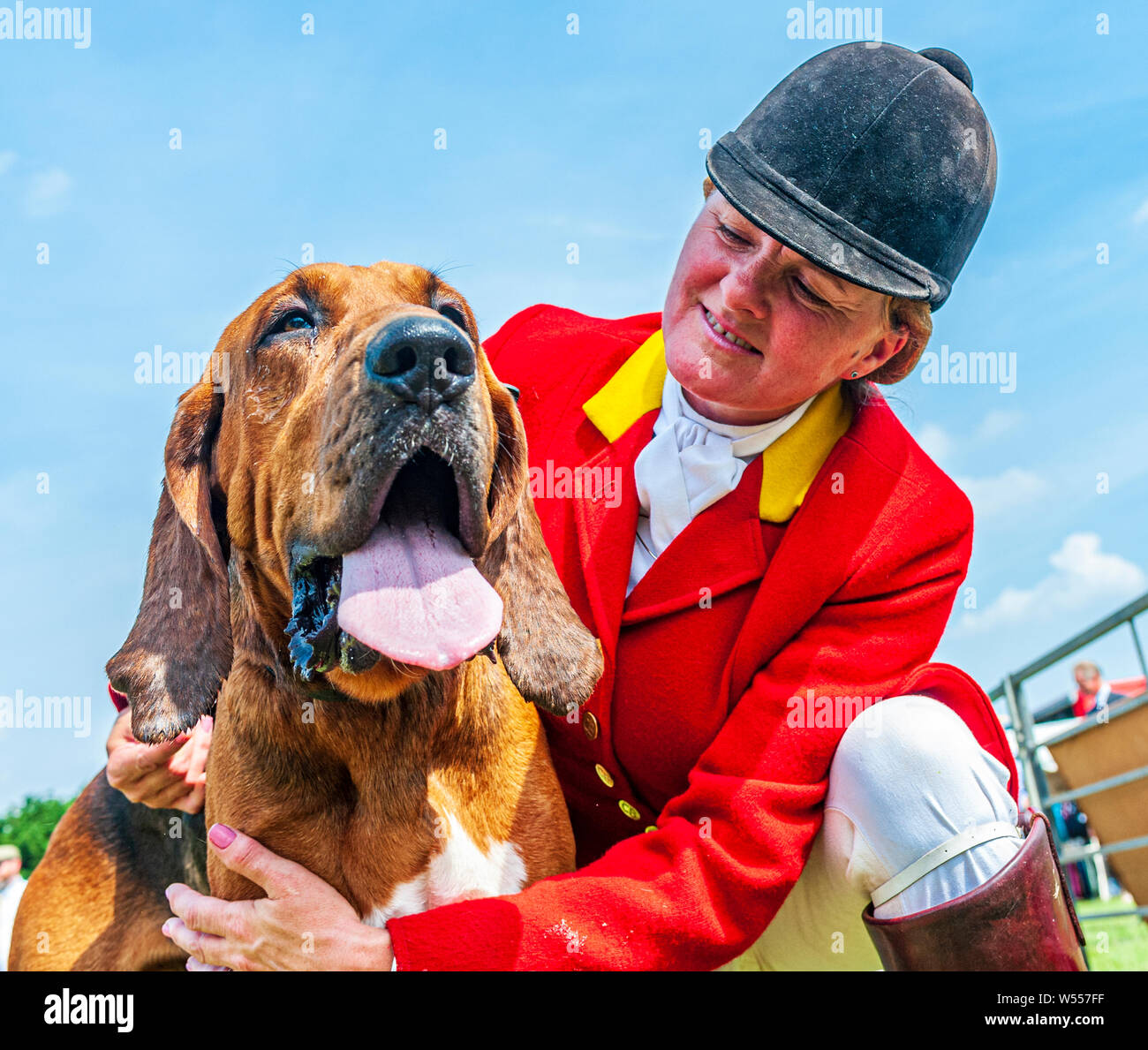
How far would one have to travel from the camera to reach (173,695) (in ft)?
8.65

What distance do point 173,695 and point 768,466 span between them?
1700mm

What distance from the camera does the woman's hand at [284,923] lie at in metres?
2.42

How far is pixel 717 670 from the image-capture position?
2.94 m

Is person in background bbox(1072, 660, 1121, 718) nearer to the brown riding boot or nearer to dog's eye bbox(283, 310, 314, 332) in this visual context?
the brown riding boot

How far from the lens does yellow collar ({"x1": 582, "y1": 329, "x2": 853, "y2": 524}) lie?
3025 mm

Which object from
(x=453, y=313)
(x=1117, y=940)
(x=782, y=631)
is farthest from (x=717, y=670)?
(x=1117, y=940)

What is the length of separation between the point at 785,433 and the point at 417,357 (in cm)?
131

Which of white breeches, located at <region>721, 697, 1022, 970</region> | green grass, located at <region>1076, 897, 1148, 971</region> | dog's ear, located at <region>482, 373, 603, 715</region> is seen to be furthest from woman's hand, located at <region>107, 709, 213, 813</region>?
green grass, located at <region>1076, 897, 1148, 971</region>

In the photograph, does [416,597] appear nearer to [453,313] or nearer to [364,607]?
[364,607]

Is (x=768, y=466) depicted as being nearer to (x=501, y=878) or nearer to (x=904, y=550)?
(x=904, y=550)
